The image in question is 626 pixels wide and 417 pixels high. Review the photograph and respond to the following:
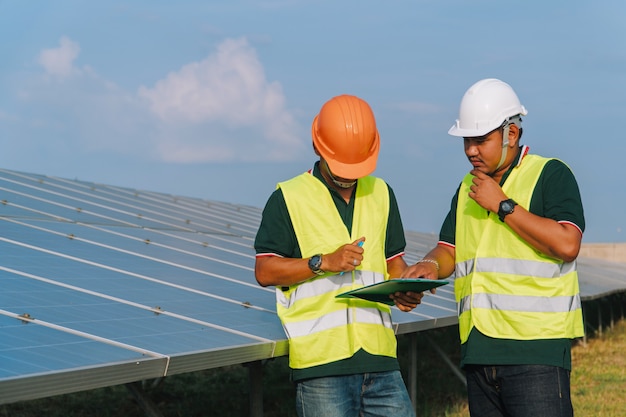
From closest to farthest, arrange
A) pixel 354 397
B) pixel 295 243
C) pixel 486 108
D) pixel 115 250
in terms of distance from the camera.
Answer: pixel 354 397 < pixel 295 243 < pixel 486 108 < pixel 115 250

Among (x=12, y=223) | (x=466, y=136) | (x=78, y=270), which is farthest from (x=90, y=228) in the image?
(x=466, y=136)

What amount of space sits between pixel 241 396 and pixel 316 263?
25.7ft

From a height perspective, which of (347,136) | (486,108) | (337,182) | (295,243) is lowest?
→ (295,243)

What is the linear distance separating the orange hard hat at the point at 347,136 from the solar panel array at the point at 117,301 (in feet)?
4.41

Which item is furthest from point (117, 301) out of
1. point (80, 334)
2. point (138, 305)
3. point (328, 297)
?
point (328, 297)

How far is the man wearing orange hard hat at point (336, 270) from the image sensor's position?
158 inches

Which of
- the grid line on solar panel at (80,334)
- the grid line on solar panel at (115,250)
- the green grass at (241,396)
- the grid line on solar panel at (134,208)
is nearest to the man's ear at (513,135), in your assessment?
the grid line on solar panel at (80,334)

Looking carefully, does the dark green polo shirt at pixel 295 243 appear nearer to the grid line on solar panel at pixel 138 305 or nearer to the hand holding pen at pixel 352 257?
the hand holding pen at pixel 352 257

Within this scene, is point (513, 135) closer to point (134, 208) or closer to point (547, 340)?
point (547, 340)

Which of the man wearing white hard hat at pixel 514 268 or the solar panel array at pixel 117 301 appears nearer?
the man wearing white hard hat at pixel 514 268

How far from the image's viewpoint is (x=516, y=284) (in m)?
4.24

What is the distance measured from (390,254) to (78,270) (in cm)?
304

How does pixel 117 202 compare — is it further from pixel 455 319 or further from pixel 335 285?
pixel 335 285

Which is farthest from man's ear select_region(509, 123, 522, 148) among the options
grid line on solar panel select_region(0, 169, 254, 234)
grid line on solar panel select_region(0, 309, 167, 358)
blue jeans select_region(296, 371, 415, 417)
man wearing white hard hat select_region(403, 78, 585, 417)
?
grid line on solar panel select_region(0, 169, 254, 234)
